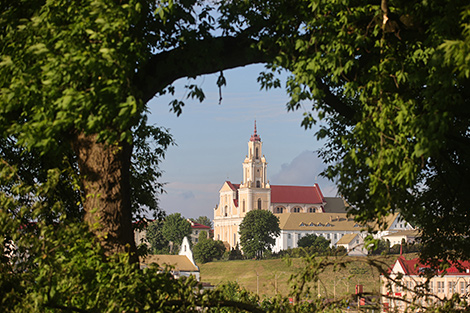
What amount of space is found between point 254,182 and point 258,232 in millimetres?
37787

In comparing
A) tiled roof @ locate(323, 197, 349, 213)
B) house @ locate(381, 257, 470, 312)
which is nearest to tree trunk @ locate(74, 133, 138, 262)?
house @ locate(381, 257, 470, 312)

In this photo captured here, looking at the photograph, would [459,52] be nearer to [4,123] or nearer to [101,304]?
[101,304]

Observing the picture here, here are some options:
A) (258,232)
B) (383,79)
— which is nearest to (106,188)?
(383,79)

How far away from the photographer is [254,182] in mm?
167375

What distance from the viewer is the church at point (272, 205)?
150 meters

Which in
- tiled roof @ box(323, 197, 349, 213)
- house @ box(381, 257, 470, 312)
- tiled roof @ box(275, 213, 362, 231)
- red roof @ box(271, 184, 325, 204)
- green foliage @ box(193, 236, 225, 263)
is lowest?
house @ box(381, 257, 470, 312)

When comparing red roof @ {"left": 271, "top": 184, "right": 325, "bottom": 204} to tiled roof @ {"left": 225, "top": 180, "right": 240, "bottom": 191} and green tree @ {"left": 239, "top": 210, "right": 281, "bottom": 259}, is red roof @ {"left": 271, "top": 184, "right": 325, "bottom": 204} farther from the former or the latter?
green tree @ {"left": 239, "top": 210, "right": 281, "bottom": 259}

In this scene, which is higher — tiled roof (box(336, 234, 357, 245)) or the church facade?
the church facade

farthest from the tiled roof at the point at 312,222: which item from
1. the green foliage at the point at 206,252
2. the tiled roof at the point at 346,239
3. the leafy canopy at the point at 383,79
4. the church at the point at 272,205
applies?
the leafy canopy at the point at 383,79

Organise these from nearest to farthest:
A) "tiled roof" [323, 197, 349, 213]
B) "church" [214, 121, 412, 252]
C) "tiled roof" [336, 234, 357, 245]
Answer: "tiled roof" [336, 234, 357, 245] → "church" [214, 121, 412, 252] → "tiled roof" [323, 197, 349, 213]

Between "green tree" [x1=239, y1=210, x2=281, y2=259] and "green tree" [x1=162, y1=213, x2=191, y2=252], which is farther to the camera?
"green tree" [x1=162, y1=213, x2=191, y2=252]

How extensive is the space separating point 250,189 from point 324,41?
153072 mm

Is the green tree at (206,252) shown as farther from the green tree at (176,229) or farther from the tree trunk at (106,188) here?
the tree trunk at (106,188)

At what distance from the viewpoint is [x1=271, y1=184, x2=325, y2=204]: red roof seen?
537 feet
